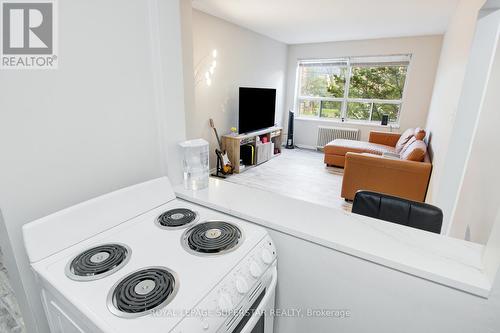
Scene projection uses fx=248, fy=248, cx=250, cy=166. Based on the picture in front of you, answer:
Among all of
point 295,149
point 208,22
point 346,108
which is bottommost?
point 295,149

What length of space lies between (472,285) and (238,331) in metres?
0.70

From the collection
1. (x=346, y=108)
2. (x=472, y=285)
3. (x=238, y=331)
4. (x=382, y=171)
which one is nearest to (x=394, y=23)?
(x=346, y=108)

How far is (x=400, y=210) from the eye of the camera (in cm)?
130

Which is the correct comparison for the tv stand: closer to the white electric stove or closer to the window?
the window

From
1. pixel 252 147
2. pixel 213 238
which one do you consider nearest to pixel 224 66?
pixel 252 147

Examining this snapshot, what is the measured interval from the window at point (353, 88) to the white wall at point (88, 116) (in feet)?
17.1

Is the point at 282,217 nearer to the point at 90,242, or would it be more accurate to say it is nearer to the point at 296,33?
the point at 90,242

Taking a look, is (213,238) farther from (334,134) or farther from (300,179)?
(334,134)

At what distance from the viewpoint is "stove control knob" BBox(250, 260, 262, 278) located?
0.83m

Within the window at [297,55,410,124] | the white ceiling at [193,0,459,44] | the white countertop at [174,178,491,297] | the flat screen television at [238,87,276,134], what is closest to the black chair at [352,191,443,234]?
the white countertop at [174,178,491,297]

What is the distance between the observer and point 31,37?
87cm

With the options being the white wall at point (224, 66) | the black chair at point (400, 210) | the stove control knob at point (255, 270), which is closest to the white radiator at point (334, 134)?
the white wall at point (224, 66)

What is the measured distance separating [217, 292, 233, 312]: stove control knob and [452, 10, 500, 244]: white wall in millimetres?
1149

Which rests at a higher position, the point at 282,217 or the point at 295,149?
the point at 282,217
